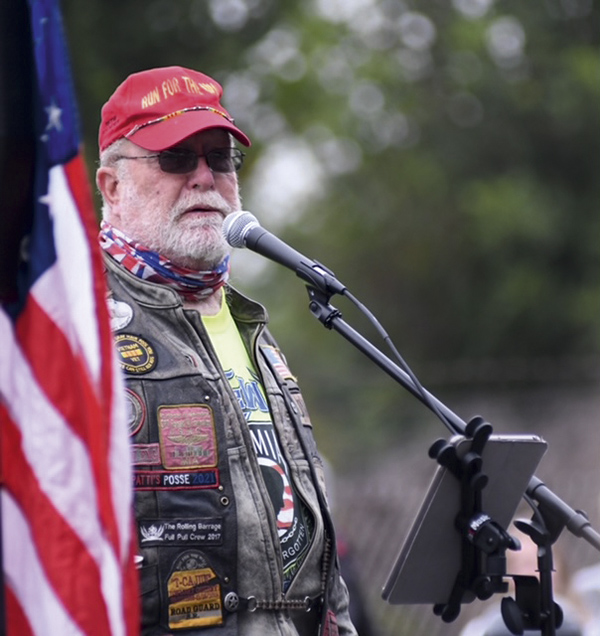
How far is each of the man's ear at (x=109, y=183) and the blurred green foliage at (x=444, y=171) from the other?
10.8m

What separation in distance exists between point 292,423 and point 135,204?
773 millimetres

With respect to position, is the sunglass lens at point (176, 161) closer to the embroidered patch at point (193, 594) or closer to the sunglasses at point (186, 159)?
the sunglasses at point (186, 159)

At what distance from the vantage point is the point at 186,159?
354 cm

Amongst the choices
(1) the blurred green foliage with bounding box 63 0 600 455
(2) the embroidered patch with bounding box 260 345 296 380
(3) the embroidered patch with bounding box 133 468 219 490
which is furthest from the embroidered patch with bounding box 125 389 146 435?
(1) the blurred green foliage with bounding box 63 0 600 455

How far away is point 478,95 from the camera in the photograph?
18.1 metres

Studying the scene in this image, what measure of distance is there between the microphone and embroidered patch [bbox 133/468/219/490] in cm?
56

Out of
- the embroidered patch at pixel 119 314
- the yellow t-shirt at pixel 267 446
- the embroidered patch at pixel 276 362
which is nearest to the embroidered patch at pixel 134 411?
the embroidered patch at pixel 119 314

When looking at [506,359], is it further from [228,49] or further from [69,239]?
[69,239]

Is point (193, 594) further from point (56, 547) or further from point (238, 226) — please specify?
point (238, 226)

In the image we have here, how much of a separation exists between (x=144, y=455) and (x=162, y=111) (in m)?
1.03

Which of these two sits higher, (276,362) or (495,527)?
(276,362)

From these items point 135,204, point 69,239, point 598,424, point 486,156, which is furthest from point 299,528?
point 486,156

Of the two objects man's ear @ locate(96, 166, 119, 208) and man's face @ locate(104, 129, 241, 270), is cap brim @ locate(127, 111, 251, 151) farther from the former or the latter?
man's ear @ locate(96, 166, 119, 208)

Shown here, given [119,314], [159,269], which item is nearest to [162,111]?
[159,269]
